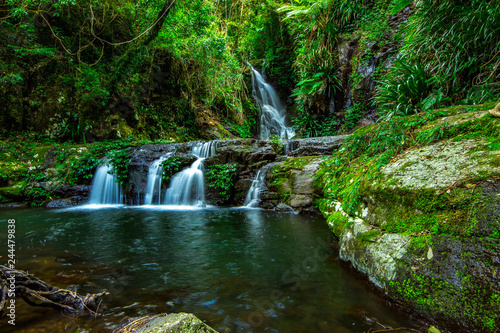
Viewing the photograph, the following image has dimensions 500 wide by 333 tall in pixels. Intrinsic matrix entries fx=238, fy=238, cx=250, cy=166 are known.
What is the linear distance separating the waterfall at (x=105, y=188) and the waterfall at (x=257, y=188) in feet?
15.5

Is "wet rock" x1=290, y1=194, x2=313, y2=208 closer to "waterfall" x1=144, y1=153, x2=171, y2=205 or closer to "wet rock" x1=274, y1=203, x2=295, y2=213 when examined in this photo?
"wet rock" x1=274, y1=203, x2=295, y2=213

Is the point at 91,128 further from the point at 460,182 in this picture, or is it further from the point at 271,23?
the point at 271,23

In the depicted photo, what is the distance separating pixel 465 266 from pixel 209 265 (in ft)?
8.28

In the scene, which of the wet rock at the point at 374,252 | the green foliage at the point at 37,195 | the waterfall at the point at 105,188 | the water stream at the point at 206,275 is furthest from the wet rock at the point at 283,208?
the green foliage at the point at 37,195

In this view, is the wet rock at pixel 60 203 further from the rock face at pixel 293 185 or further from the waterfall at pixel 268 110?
the waterfall at pixel 268 110

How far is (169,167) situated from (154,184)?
0.81 m

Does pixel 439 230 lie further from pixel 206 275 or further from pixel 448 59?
pixel 448 59

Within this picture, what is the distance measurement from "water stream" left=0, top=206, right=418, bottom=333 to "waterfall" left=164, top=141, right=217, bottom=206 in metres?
2.88

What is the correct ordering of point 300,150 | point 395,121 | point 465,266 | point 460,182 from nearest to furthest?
point 465,266 → point 460,182 → point 395,121 → point 300,150

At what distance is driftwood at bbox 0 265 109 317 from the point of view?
1.67 m

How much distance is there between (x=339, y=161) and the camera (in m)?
4.39

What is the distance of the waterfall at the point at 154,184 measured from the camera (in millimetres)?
8367

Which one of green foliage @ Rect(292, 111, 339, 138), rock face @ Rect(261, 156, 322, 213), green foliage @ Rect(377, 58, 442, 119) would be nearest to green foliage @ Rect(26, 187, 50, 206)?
rock face @ Rect(261, 156, 322, 213)

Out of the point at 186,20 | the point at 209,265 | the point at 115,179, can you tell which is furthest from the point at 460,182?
the point at 186,20
